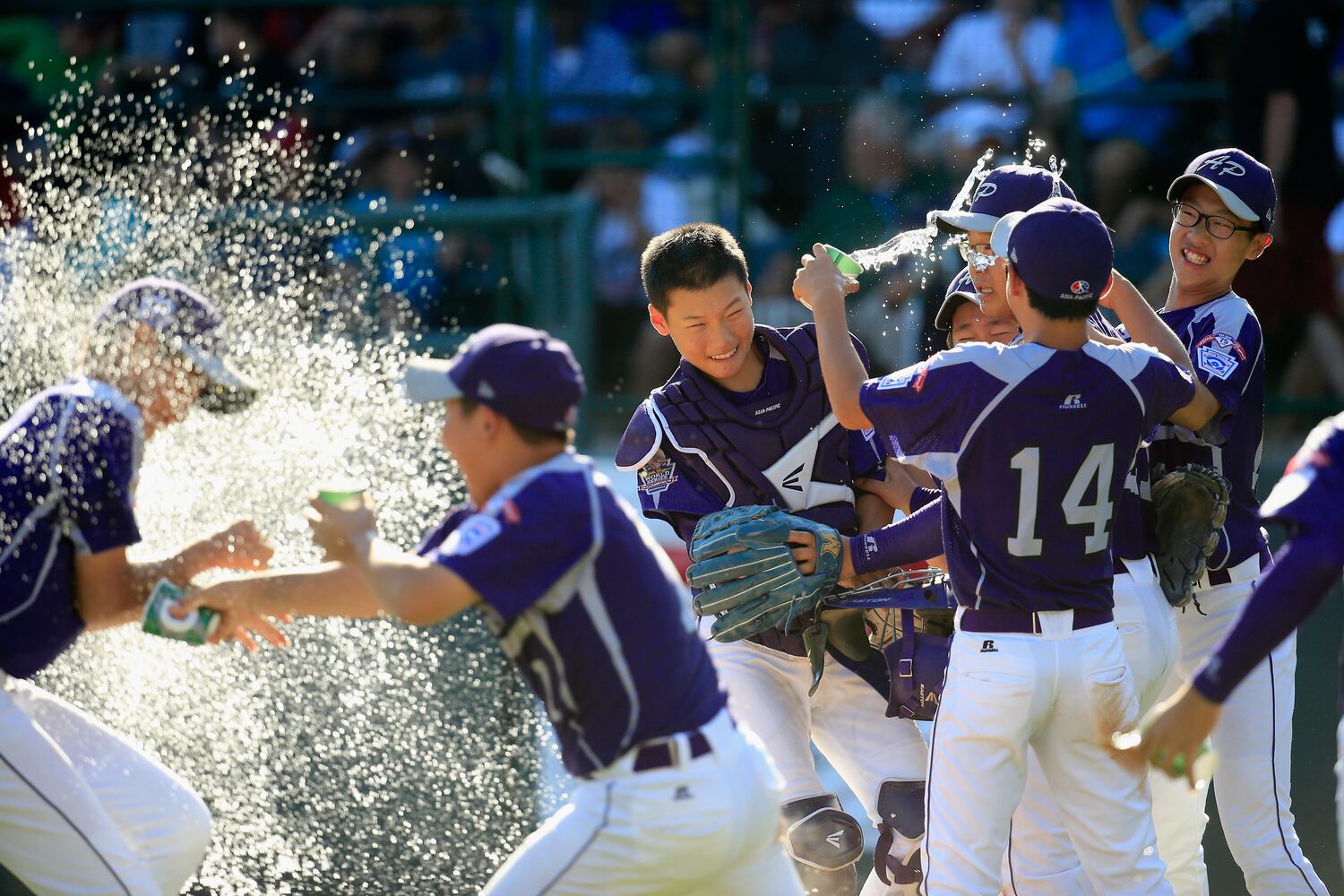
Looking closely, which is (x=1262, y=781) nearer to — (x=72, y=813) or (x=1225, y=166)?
(x=1225, y=166)

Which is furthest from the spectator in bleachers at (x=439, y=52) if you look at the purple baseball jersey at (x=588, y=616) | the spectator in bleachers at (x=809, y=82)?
the purple baseball jersey at (x=588, y=616)

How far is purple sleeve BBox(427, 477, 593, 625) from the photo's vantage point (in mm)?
3182

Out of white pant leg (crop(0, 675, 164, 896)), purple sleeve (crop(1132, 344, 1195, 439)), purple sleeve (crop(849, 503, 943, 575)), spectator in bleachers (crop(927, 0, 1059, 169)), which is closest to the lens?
white pant leg (crop(0, 675, 164, 896))

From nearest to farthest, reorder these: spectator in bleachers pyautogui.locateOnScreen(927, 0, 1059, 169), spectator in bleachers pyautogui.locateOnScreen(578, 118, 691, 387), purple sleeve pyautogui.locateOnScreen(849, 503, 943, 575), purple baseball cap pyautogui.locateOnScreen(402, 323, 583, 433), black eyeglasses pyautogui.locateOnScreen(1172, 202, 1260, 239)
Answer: purple baseball cap pyautogui.locateOnScreen(402, 323, 583, 433) < purple sleeve pyautogui.locateOnScreen(849, 503, 943, 575) < black eyeglasses pyautogui.locateOnScreen(1172, 202, 1260, 239) < spectator in bleachers pyautogui.locateOnScreen(927, 0, 1059, 169) < spectator in bleachers pyautogui.locateOnScreen(578, 118, 691, 387)

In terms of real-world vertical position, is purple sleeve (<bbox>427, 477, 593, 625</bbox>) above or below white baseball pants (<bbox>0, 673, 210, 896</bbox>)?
above

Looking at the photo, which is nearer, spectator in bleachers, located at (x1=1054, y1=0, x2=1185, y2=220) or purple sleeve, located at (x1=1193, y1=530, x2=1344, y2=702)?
purple sleeve, located at (x1=1193, y1=530, x2=1344, y2=702)

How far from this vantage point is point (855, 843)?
14.7ft

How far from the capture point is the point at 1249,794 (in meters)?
4.56

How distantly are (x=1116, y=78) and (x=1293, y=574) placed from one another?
7357 millimetres

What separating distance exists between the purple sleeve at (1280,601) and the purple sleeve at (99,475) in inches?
98.7

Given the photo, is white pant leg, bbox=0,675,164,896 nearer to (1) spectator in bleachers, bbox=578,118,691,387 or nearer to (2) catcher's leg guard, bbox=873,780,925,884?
(2) catcher's leg guard, bbox=873,780,925,884

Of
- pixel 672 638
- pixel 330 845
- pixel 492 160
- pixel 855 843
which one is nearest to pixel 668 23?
pixel 492 160

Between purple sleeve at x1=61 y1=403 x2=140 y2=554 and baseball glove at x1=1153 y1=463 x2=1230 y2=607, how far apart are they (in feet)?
8.97

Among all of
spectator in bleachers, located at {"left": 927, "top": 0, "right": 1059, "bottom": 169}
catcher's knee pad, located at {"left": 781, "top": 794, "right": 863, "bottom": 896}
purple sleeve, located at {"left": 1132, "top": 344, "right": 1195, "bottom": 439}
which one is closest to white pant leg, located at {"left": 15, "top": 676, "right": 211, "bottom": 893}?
catcher's knee pad, located at {"left": 781, "top": 794, "right": 863, "bottom": 896}
